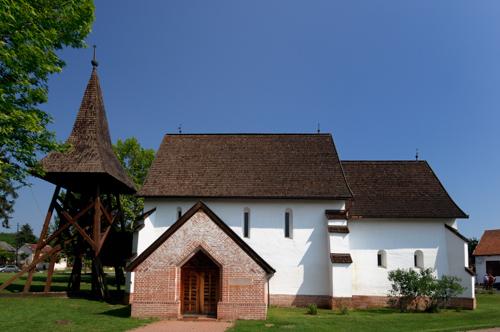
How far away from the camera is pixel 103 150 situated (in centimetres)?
2330

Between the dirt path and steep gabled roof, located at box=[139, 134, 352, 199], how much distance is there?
29.0 feet

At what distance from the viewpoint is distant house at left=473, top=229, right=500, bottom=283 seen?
43.1 meters

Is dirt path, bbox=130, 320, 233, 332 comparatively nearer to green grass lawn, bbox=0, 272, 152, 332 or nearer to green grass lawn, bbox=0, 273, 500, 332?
green grass lawn, bbox=0, 273, 500, 332

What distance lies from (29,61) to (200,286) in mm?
10423

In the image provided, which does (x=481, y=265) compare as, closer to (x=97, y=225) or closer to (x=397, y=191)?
(x=397, y=191)

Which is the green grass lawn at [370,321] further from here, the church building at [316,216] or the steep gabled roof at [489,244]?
the steep gabled roof at [489,244]

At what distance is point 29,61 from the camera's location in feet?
37.0

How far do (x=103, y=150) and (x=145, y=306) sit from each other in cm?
1064

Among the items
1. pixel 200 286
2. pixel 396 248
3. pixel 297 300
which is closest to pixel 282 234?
pixel 297 300

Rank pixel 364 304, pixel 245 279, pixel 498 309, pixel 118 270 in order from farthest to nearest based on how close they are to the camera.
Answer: pixel 118 270, pixel 364 304, pixel 498 309, pixel 245 279

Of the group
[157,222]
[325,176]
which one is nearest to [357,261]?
[325,176]

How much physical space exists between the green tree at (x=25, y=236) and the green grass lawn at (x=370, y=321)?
10609 centimetres

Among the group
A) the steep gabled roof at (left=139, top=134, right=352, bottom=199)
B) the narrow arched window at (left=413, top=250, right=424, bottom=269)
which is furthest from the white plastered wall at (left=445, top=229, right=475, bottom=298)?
the steep gabled roof at (left=139, top=134, right=352, bottom=199)

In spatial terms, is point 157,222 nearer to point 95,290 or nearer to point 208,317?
point 95,290
